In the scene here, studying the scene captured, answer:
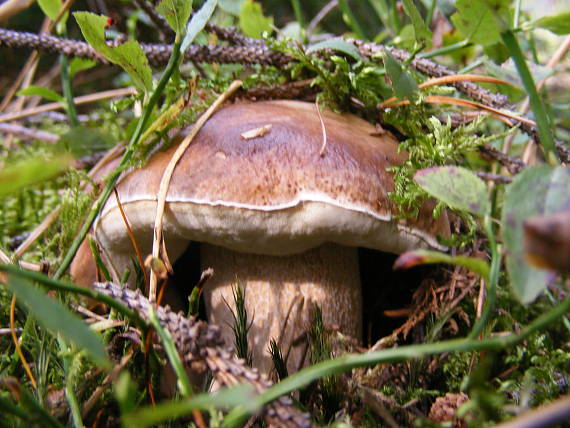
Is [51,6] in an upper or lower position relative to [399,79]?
upper

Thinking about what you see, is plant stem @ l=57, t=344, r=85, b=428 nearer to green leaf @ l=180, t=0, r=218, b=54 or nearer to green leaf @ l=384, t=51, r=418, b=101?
green leaf @ l=180, t=0, r=218, b=54

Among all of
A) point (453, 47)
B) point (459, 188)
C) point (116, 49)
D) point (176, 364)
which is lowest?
point (176, 364)

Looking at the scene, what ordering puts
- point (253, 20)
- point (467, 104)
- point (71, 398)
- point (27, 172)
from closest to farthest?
point (27, 172) < point (71, 398) < point (467, 104) < point (253, 20)

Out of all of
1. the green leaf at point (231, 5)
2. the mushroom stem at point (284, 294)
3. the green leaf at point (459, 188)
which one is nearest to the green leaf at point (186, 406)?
the green leaf at point (459, 188)

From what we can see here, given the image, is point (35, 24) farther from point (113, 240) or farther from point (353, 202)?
point (353, 202)

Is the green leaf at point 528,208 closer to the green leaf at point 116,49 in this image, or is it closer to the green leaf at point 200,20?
the green leaf at point 200,20

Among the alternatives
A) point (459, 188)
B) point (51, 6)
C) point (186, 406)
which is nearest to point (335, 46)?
point (459, 188)

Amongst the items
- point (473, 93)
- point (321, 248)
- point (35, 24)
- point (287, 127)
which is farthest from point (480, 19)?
point (35, 24)

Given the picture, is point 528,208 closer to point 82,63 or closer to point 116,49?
point 116,49
